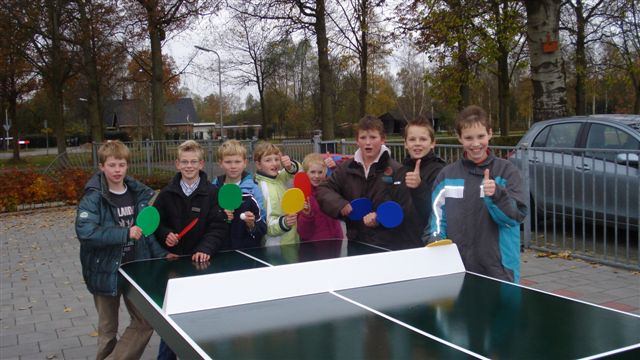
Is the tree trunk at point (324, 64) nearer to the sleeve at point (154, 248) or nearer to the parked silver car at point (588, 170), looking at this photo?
the parked silver car at point (588, 170)

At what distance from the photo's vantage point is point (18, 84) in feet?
105

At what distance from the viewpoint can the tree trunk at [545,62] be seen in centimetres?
1121

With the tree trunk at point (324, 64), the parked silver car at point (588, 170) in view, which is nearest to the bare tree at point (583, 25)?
the tree trunk at point (324, 64)

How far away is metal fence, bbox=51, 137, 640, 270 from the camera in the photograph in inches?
261

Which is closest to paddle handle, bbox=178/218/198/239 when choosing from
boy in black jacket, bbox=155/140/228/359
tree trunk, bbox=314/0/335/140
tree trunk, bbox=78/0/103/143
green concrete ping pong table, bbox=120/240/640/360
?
boy in black jacket, bbox=155/140/228/359

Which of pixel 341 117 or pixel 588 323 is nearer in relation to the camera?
pixel 588 323

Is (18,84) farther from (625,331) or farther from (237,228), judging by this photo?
(625,331)

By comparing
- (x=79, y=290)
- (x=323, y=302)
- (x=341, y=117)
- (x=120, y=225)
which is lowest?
(x=79, y=290)

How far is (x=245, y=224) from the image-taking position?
415cm

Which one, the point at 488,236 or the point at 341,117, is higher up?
the point at 341,117

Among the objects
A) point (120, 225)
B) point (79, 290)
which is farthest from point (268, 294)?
point (79, 290)

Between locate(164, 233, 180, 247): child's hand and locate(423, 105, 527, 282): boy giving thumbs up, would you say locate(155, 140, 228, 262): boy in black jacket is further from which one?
locate(423, 105, 527, 282): boy giving thumbs up

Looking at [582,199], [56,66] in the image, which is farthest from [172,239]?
[56,66]

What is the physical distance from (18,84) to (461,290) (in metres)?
34.7
